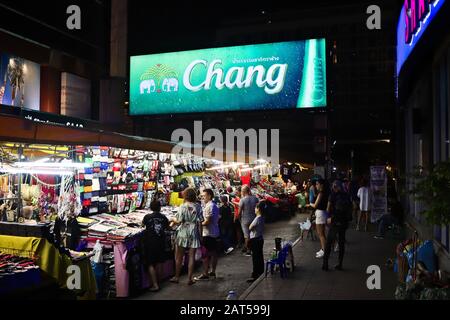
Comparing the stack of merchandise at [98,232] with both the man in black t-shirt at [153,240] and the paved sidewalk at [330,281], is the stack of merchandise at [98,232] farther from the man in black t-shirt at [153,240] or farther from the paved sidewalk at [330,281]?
the paved sidewalk at [330,281]

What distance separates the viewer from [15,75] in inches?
644

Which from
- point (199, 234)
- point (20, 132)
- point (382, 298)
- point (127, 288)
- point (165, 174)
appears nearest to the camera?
point (20, 132)

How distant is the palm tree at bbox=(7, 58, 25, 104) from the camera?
16125mm

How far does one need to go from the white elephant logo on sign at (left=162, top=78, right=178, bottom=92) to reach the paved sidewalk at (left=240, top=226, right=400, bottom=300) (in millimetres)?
11527

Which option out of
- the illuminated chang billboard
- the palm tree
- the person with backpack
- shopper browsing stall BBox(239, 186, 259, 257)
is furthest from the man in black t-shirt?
the illuminated chang billboard

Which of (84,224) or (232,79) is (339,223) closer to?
(84,224)

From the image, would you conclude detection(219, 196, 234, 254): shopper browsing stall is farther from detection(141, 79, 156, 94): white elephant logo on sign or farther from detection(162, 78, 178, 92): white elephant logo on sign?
detection(141, 79, 156, 94): white elephant logo on sign

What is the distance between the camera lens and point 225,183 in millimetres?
15727

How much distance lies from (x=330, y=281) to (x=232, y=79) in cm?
1262

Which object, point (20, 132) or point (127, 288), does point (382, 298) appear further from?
point (20, 132)

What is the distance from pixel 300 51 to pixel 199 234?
1174cm

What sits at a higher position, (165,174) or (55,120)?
(55,120)

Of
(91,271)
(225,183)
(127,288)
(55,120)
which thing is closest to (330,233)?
(127,288)

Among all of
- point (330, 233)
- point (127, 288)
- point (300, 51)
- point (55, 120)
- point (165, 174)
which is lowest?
point (127, 288)
